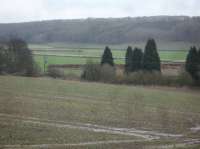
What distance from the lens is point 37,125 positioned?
22500 millimetres

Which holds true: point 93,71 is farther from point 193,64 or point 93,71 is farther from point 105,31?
point 105,31

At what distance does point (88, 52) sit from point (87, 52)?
1.51 ft

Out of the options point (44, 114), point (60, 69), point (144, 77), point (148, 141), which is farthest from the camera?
point (60, 69)

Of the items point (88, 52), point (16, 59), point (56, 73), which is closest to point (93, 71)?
point (56, 73)

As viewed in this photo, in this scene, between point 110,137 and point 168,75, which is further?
point 168,75

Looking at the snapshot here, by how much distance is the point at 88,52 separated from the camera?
92000 mm

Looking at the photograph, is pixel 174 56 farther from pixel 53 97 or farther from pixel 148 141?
pixel 148 141

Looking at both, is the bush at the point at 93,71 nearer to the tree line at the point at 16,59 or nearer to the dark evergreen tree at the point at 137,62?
the dark evergreen tree at the point at 137,62

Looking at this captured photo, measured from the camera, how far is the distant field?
78369mm

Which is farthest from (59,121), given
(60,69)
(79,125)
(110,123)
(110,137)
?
(60,69)

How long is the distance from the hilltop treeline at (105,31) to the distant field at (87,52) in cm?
336

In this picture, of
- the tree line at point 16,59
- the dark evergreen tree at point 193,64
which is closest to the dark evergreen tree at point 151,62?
the dark evergreen tree at point 193,64

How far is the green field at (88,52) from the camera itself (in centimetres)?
7866

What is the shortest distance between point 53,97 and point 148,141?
19.5 metres
